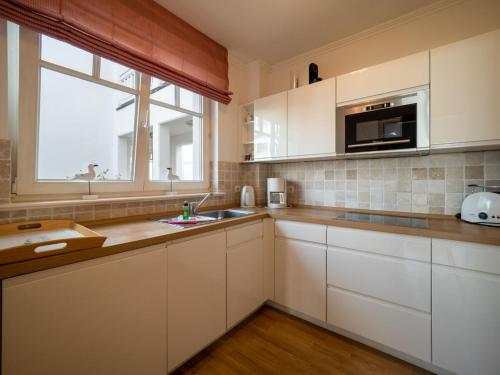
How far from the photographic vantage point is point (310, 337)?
1617 mm

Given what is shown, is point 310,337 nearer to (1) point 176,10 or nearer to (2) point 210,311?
(2) point 210,311

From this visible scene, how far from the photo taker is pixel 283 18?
184 centimetres

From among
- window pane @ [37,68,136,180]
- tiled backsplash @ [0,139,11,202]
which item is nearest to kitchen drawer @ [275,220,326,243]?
window pane @ [37,68,136,180]

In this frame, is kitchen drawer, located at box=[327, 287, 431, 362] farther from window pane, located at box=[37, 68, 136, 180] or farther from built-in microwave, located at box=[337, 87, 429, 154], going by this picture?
window pane, located at box=[37, 68, 136, 180]

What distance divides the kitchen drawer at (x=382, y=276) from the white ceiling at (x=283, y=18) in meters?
1.86

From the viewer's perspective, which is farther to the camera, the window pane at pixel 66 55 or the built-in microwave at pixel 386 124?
the built-in microwave at pixel 386 124

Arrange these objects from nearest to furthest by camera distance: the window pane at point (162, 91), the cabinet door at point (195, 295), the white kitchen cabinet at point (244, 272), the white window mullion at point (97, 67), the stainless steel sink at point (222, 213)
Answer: the cabinet door at point (195, 295), the white window mullion at point (97, 67), the white kitchen cabinet at point (244, 272), the window pane at point (162, 91), the stainless steel sink at point (222, 213)

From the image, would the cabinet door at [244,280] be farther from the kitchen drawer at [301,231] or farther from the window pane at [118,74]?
the window pane at [118,74]

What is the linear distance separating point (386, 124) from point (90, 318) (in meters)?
2.07

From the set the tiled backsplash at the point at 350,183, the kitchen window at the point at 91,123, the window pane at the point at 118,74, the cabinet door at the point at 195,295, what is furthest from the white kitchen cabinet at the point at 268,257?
the window pane at the point at 118,74

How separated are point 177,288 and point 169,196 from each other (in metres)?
0.79

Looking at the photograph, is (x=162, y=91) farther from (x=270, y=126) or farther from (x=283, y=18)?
(x=283, y=18)

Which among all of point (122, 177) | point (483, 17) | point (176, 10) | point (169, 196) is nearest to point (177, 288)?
point (169, 196)

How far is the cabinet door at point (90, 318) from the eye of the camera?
2.48 feet
